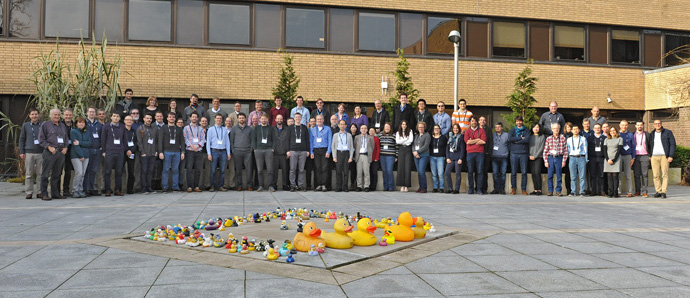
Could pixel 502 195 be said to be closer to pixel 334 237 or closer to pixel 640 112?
pixel 334 237

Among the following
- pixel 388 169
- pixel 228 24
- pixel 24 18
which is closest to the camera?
pixel 388 169

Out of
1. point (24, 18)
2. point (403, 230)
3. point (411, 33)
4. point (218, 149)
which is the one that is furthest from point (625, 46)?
point (24, 18)

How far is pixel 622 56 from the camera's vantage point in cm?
1961

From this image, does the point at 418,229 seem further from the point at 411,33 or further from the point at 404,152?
the point at 411,33

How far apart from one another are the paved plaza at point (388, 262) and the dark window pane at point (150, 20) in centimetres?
866

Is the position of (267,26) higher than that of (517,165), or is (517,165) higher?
(267,26)

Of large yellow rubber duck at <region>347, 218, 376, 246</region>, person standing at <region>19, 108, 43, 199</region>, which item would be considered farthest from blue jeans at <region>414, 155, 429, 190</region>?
person standing at <region>19, 108, 43, 199</region>

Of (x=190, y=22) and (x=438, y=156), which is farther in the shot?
(x=190, y=22)

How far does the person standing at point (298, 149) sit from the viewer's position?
12.8 m

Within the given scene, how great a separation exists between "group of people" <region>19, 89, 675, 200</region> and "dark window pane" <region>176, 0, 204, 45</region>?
12.4 ft

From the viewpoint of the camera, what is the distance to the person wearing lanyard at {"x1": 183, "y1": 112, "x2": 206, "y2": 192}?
485 inches

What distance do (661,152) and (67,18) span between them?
17.4m

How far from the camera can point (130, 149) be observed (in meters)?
11.8

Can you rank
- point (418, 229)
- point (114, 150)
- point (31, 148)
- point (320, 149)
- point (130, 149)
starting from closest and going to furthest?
point (418, 229)
point (31, 148)
point (114, 150)
point (130, 149)
point (320, 149)
